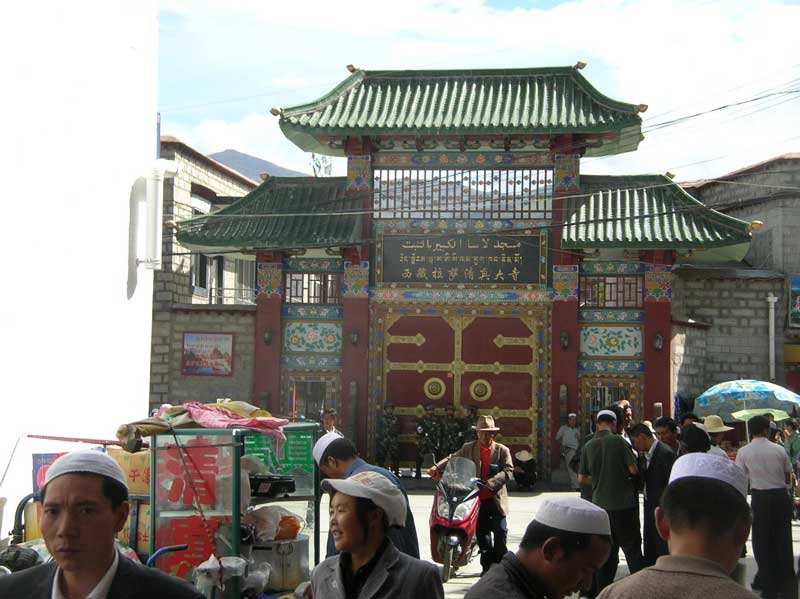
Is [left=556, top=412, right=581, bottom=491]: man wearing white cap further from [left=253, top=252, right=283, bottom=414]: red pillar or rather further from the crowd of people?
the crowd of people

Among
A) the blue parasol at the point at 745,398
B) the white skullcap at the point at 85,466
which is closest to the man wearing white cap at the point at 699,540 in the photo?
the white skullcap at the point at 85,466

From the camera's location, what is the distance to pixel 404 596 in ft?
14.6

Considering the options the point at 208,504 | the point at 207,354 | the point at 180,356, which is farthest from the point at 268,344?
the point at 208,504

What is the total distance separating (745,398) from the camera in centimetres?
2059

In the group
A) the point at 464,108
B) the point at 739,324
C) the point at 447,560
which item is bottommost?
the point at 447,560

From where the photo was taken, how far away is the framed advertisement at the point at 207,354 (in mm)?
24000

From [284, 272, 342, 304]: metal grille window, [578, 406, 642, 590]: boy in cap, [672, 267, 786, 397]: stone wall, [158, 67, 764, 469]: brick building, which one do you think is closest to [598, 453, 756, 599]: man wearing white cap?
[578, 406, 642, 590]: boy in cap

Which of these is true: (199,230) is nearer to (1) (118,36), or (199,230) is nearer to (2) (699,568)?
(1) (118,36)

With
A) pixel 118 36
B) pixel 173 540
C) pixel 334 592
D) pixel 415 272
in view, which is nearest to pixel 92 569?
pixel 334 592

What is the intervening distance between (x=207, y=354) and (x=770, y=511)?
1590 cm

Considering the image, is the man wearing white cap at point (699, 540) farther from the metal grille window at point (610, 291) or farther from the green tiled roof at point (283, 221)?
the metal grille window at point (610, 291)

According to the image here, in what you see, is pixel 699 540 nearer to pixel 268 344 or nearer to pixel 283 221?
pixel 268 344

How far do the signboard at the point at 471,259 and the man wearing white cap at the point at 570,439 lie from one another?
297 centimetres

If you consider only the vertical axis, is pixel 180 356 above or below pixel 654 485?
above
